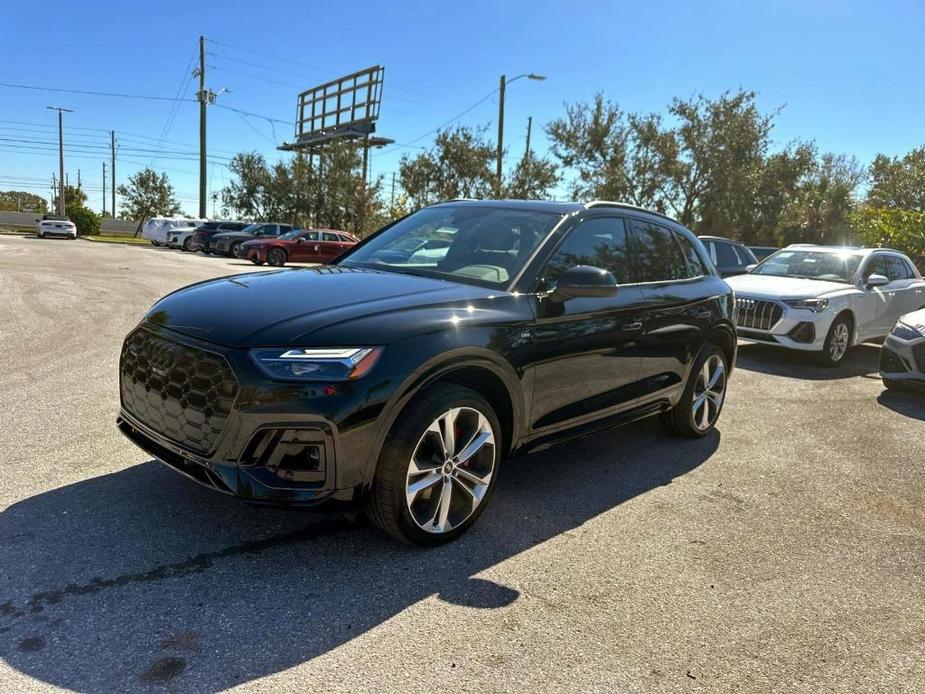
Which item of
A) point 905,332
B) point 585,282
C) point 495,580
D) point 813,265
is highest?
point 813,265

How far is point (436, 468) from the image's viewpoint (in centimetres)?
328

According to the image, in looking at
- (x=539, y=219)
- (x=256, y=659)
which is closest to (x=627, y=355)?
(x=539, y=219)

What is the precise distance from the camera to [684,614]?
2.97 metres

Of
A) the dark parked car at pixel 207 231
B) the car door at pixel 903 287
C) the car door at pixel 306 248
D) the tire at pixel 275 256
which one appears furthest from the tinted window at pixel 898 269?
the dark parked car at pixel 207 231

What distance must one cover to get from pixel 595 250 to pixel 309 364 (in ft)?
7.15

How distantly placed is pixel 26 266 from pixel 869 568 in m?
18.1

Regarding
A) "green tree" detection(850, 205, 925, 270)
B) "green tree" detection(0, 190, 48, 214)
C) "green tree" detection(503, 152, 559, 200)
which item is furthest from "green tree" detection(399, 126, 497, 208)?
"green tree" detection(0, 190, 48, 214)

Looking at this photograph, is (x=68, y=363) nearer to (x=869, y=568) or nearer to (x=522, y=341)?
(x=522, y=341)

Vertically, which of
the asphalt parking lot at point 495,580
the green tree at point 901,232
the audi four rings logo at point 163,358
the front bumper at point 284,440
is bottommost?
the asphalt parking lot at point 495,580

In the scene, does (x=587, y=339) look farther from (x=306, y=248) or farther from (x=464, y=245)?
(x=306, y=248)

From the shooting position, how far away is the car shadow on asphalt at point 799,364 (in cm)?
863

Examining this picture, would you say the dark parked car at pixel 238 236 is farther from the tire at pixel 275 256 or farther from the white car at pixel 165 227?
the white car at pixel 165 227

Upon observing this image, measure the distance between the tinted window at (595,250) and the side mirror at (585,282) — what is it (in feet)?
0.61

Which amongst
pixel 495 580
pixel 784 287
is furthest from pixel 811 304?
pixel 495 580
